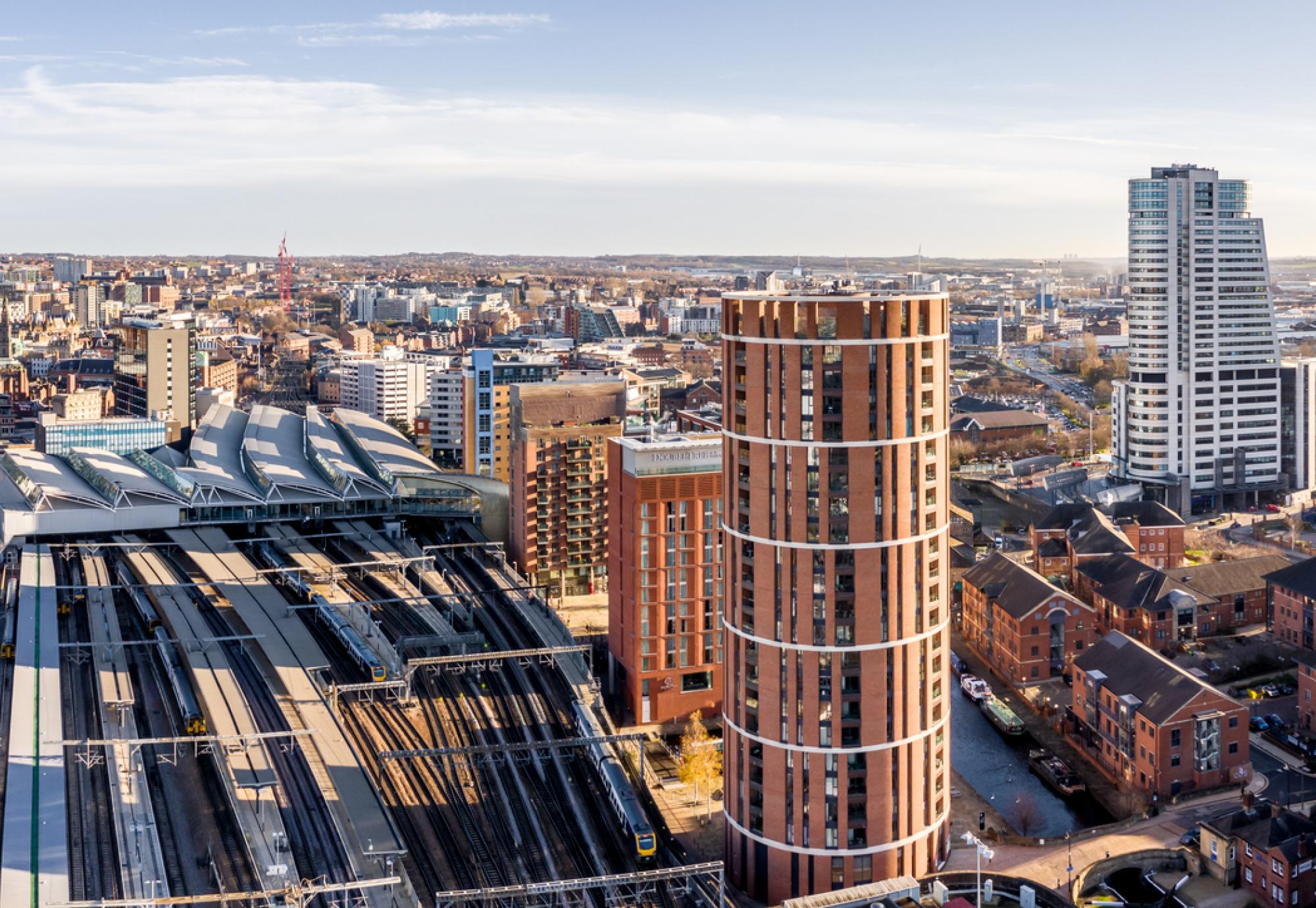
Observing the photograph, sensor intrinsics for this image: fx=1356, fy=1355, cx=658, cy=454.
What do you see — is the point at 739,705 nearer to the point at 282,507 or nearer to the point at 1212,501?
the point at 282,507

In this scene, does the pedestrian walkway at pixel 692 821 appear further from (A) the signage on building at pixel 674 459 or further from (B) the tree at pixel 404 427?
(B) the tree at pixel 404 427

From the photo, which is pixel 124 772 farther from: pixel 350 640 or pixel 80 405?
pixel 80 405

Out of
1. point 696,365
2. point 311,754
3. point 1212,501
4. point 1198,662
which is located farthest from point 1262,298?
point 696,365

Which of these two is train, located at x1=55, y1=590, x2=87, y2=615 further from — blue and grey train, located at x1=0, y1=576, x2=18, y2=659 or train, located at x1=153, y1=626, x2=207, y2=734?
train, located at x1=153, y1=626, x2=207, y2=734

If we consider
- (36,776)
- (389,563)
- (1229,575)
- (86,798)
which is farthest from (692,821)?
(1229,575)

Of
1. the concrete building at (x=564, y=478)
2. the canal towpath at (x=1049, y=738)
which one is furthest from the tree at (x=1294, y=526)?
the concrete building at (x=564, y=478)
